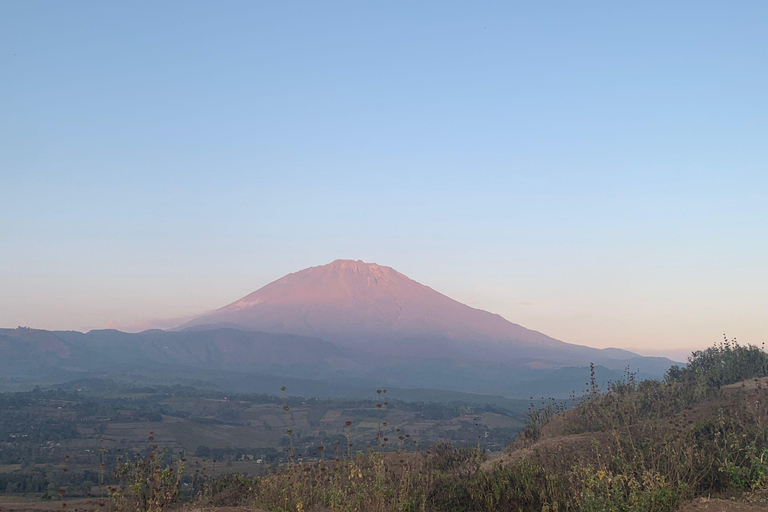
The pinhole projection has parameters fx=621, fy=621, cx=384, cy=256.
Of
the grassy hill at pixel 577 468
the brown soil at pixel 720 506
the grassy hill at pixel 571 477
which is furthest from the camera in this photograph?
the grassy hill at pixel 577 468

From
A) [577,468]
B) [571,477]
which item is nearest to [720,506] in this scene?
[577,468]

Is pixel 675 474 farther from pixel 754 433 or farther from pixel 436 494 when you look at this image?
pixel 436 494

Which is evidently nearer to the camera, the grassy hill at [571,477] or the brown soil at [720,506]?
the brown soil at [720,506]

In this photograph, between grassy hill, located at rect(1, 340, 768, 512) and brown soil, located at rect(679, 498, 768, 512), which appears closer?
brown soil, located at rect(679, 498, 768, 512)

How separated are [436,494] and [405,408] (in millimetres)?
82116

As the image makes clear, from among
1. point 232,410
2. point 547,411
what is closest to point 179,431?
point 232,410

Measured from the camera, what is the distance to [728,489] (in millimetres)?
7863

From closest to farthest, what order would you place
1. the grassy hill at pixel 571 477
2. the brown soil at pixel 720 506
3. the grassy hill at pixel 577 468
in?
the brown soil at pixel 720 506
the grassy hill at pixel 571 477
the grassy hill at pixel 577 468

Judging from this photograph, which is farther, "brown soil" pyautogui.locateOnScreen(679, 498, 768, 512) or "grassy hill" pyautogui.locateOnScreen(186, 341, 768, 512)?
"grassy hill" pyautogui.locateOnScreen(186, 341, 768, 512)

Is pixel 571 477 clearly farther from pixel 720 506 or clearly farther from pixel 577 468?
pixel 720 506

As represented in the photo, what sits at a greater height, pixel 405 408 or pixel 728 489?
pixel 728 489

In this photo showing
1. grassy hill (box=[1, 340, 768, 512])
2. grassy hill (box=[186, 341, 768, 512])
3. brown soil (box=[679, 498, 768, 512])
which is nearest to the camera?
brown soil (box=[679, 498, 768, 512])

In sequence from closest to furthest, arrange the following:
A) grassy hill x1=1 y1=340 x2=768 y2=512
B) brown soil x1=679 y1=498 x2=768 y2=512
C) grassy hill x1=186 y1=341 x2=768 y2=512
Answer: brown soil x1=679 y1=498 x2=768 y2=512, grassy hill x1=186 y1=341 x2=768 y2=512, grassy hill x1=1 y1=340 x2=768 y2=512

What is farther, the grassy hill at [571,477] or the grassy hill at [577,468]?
the grassy hill at [577,468]
